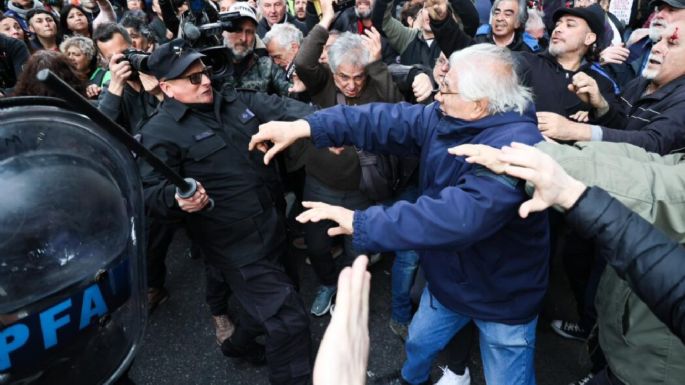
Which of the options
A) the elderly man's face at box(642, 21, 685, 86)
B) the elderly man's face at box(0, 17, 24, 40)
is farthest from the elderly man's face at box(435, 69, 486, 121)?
the elderly man's face at box(0, 17, 24, 40)

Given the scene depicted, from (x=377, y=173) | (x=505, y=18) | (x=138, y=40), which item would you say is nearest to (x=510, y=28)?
(x=505, y=18)

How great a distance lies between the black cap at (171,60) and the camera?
7.54 ft

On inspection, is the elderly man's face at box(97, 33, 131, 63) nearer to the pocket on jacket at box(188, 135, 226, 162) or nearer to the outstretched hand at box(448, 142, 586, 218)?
the pocket on jacket at box(188, 135, 226, 162)

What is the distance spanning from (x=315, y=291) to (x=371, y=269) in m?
0.52

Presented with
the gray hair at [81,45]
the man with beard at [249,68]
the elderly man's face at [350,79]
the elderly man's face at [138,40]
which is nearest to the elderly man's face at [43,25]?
the gray hair at [81,45]

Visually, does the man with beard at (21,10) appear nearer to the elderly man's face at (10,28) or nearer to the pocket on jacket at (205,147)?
the elderly man's face at (10,28)

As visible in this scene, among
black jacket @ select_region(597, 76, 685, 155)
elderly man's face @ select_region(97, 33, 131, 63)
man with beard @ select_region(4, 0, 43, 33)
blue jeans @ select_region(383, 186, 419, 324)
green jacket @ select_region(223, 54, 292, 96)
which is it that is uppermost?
black jacket @ select_region(597, 76, 685, 155)

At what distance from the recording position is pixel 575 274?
3047mm

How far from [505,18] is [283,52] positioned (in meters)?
1.87

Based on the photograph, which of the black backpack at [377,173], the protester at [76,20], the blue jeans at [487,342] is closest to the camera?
the blue jeans at [487,342]

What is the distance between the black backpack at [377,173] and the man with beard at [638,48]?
A: 1685 millimetres

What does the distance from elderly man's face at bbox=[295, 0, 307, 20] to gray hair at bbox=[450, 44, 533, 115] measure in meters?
5.37

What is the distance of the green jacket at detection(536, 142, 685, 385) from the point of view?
4.41 feet

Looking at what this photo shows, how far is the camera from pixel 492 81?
5.67 ft
